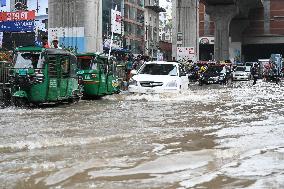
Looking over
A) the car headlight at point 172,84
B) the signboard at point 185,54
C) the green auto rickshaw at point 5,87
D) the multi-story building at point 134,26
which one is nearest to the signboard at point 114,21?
the car headlight at point 172,84

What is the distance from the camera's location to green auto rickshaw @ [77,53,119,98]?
18.6 m

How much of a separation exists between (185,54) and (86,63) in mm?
21863

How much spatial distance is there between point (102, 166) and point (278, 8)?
7188cm

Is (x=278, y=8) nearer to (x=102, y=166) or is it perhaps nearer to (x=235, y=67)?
(x=235, y=67)

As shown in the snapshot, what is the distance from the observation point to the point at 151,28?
81000 millimetres

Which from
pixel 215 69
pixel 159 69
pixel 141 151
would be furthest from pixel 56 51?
pixel 215 69

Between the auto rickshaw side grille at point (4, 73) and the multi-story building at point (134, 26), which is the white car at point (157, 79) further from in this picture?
the multi-story building at point (134, 26)

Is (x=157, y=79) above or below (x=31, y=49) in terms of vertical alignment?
below

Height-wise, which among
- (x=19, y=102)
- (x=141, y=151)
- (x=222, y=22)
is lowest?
(x=141, y=151)

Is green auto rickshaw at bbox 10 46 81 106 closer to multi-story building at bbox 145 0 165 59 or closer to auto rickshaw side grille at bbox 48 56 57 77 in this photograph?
auto rickshaw side grille at bbox 48 56 57 77

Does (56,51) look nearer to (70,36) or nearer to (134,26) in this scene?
(70,36)

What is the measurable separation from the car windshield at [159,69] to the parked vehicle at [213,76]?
53.4 feet

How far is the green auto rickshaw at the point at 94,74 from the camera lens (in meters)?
18.6

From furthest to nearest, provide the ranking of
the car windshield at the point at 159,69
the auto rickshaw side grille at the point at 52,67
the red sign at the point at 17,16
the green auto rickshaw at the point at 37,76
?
1. the red sign at the point at 17,16
2. the car windshield at the point at 159,69
3. the auto rickshaw side grille at the point at 52,67
4. the green auto rickshaw at the point at 37,76
